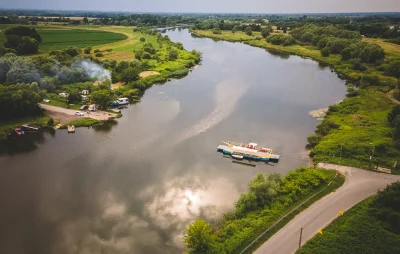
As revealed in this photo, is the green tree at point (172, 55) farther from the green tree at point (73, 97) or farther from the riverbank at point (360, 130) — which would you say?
the riverbank at point (360, 130)

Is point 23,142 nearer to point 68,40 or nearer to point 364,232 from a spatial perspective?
point 364,232

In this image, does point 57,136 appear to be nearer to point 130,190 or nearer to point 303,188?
point 130,190

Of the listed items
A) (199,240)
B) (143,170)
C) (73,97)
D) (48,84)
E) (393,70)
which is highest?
(393,70)

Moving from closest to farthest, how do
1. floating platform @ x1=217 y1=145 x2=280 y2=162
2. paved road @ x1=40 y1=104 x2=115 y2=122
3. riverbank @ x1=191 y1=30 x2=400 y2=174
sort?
riverbank @ x1=191 y1=30 x2=400 y2=174 < floating platform @ x1=217 y1=145 x2=280 y2=162 < paved road @ x1=40 y1=104 x2=115 y2=122

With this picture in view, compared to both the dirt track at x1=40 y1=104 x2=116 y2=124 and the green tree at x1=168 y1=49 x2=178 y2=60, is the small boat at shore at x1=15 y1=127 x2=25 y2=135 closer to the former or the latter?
the dirt track at x1=40 y1=104 x2=116 y2=124

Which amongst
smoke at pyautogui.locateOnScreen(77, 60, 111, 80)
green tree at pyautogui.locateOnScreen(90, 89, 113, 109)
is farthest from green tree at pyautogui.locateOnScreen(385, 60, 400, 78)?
smoke at pyautogui.locateOnScreen(77, 60, 111, 80)

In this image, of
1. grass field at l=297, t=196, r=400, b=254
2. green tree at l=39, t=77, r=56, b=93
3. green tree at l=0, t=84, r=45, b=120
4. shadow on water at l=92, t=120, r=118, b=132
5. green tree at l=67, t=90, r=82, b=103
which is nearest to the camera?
grass field at l=297, t=196, r=400, b=254

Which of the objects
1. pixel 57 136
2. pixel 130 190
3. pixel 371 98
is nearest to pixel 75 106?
pixel 57 136

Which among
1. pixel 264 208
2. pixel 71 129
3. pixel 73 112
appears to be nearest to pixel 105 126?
pixel 71 129
